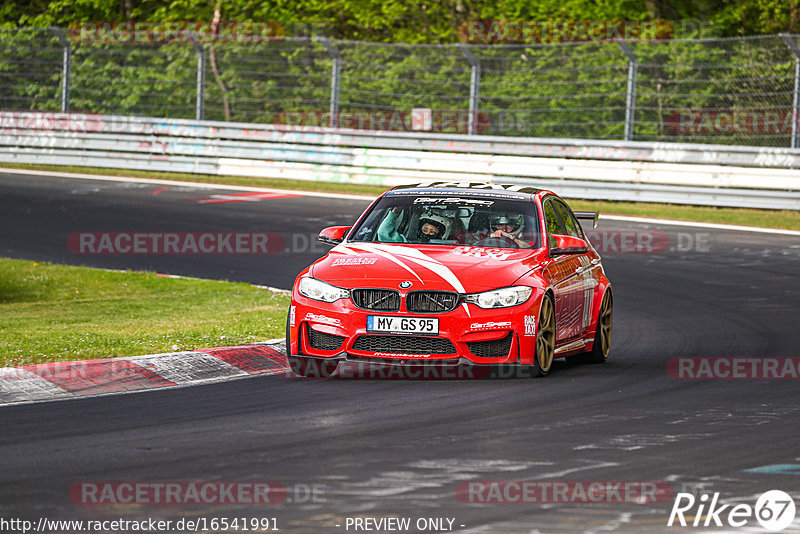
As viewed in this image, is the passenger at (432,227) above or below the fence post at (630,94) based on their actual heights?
below

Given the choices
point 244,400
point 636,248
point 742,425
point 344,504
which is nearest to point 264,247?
point 636,248

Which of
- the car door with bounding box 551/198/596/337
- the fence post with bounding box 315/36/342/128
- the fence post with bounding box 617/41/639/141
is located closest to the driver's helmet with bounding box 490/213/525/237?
the car door with bounding box 551/198/596/337

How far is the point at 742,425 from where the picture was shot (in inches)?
325

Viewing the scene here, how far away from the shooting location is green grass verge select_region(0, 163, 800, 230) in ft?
76.7

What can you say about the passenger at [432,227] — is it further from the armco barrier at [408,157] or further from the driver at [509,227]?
the armco barrier at [408,157]

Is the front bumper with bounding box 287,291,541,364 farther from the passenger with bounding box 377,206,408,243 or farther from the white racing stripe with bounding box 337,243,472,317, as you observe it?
the passenger with bounding box 377,206,408,243

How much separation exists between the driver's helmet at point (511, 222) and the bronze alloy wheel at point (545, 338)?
0.91 meters

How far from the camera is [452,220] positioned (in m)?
11.0

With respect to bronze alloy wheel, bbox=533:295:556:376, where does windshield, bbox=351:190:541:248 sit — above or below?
above

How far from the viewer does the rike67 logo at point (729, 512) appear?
→ 5777mm

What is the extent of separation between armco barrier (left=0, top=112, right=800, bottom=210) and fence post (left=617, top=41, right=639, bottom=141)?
45 cm

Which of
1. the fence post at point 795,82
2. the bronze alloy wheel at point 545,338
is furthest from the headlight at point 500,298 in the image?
the fence post at point 795,82

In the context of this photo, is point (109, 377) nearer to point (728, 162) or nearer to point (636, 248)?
point (636, 248)

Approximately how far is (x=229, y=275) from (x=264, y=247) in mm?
2477
